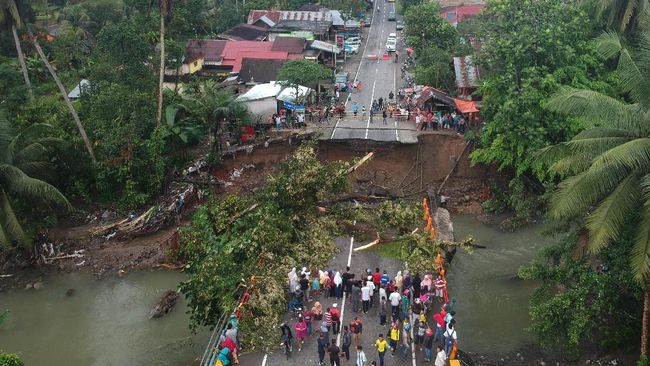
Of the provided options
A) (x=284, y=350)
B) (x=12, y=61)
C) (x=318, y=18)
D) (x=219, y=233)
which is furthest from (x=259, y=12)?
(x=284, y=350)

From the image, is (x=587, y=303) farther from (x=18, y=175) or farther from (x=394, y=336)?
(x=18, y=175)

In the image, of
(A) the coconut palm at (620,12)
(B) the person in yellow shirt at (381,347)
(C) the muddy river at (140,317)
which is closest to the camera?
(B) the person in yellow shirt at (381,347)

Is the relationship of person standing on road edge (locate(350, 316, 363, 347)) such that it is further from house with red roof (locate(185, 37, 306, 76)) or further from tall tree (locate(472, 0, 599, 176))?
house with red roof (locate(185, 37, 306, 76))

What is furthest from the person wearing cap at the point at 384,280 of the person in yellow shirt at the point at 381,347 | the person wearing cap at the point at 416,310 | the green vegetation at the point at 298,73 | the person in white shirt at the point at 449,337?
the green vegetation at the point at 298,73

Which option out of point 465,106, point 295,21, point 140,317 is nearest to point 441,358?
point 140,317

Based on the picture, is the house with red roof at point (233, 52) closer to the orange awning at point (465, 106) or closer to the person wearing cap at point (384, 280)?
the orange awning at point (465, 106)

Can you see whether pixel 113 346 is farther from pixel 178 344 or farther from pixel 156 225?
pixel 156 225
